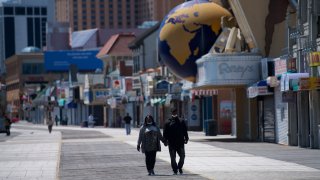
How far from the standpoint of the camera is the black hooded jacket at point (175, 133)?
2247 cm

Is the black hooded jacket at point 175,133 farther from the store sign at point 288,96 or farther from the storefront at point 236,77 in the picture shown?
the storefront at point 236,77

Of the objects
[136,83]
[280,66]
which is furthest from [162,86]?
[280,66]

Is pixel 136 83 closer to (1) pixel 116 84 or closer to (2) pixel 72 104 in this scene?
(1) pixel 116 84

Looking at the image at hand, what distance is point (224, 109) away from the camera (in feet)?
187

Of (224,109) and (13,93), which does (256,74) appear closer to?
(224,109)

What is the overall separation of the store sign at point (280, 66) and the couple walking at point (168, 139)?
15.1m

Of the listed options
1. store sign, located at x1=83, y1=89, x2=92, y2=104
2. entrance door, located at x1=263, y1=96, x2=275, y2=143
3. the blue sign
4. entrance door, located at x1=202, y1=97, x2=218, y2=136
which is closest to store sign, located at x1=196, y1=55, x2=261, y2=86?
entrance door, located at x1=263, y1=96, x2=275, y2=143

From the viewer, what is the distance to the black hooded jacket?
73.7 feet

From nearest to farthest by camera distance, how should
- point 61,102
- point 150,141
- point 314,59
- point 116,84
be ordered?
point 150,141 < point 314,59 < point 116,84 < point 61,102

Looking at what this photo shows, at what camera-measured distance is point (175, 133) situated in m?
22.5

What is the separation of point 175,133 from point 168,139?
0.24 meters

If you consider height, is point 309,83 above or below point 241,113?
above

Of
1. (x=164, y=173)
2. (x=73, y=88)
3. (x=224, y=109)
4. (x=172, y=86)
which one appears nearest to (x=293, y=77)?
(x=164, y=173)

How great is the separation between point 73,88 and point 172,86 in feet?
172
